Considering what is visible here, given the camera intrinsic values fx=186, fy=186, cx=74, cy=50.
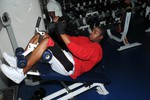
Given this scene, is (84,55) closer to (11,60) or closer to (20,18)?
(11,60)

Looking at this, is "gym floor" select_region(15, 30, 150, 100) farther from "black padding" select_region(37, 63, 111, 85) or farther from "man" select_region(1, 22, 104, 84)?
"man" select_region(1, 22, 104, 84)

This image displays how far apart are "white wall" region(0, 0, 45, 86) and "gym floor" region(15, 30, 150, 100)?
0.63 m

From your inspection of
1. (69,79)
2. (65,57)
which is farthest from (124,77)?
(65,57)

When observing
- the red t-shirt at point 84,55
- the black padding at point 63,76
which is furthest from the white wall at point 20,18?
the red t-shirt at point 84,55

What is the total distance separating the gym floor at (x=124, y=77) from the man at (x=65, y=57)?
0.53m

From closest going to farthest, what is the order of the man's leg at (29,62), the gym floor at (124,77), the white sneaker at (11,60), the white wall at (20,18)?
1. the man's leg at (29,62)
2. the white sneaker at (11,60)
3. the white wall at (20,18)
4. the gym floor at (124,77)

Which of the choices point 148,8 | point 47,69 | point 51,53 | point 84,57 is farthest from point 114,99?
point 148,8

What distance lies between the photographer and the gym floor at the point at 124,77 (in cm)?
228

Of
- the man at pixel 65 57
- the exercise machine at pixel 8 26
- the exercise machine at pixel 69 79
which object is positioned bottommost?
the exercise machine at pixel 69 79

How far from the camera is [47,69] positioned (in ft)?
6.26

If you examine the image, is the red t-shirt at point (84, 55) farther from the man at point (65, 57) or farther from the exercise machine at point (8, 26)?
the exercise machine at point (8, 26)

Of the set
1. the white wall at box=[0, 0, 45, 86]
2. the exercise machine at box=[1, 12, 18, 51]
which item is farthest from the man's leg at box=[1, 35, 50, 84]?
the white wall at box=[0, 0, 45, 86]

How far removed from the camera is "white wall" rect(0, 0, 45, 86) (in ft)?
6.98

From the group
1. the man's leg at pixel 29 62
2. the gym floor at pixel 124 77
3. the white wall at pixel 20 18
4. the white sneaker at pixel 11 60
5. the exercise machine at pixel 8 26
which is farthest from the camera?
the gym floor at pixel 124 77
